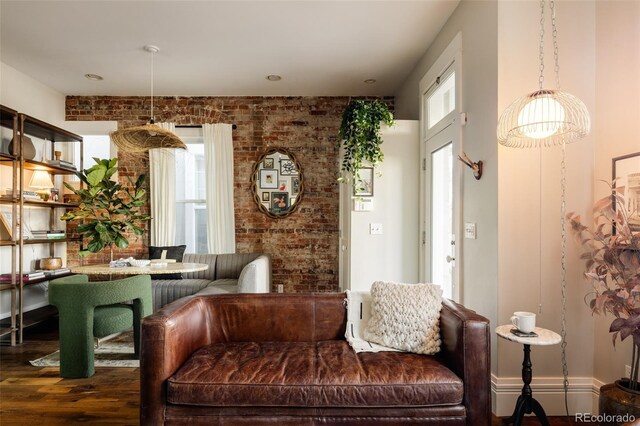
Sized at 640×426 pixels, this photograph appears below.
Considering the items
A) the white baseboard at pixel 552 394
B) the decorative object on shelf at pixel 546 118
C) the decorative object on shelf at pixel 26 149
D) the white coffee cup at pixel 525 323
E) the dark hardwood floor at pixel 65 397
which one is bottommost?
the dark hardwood floor at pixel 65 397

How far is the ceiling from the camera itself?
2887mm

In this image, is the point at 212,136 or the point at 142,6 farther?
the point at 212,136

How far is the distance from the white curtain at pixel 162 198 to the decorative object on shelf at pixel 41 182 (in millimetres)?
1089

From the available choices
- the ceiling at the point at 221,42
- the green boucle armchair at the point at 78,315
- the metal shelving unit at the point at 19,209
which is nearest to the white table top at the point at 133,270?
the green boucle armchair at the point at 78,315

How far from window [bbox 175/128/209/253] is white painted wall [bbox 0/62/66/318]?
1.53 meters

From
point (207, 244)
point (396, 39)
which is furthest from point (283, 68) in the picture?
point (207, 244)

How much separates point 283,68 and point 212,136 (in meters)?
1.42

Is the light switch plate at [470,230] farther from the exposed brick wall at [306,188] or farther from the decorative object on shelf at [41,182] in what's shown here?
the decorative object on shelf at [41,182]

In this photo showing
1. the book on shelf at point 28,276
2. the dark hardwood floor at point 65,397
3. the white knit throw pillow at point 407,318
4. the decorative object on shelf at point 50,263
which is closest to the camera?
the white knit throw pillow at point 407,318

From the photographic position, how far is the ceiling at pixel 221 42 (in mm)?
2887

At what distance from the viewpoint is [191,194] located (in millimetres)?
4879

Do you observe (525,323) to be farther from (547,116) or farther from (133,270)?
(133,270)

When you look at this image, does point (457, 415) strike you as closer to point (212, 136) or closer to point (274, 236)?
point (274, 236)

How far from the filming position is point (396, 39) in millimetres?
3363
